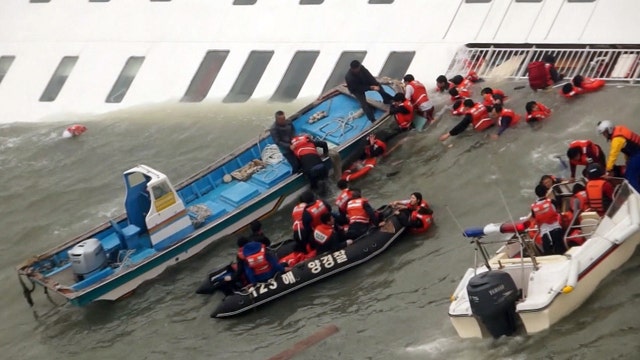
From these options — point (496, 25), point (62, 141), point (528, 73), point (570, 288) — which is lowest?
point (570, 288)

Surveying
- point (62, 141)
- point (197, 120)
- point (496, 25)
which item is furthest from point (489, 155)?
point (62, 141)

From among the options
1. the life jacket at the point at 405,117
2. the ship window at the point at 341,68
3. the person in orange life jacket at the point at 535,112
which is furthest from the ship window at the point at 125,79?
the person in orange life jacket at the point at 535,112

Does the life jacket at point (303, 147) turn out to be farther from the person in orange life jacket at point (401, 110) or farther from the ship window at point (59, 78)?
the ship window at point (59, 78)

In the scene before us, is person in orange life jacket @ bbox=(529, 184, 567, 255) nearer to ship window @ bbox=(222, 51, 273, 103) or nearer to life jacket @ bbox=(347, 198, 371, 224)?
life jacket @ bbox=(347, 198, 371, 224)

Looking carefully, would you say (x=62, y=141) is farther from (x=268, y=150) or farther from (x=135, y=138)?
(x=268, y=150)

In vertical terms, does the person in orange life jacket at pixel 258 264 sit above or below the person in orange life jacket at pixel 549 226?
above

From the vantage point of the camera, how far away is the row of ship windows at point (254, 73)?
17375mm

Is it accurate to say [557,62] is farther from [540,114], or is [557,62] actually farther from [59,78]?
[59,78]

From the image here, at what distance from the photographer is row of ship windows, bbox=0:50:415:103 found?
57.0 ft

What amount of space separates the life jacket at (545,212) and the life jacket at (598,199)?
17.1 inches

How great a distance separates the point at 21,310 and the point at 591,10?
975 centimetres

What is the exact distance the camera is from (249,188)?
15.0 metres

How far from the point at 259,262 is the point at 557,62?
6.22 metres

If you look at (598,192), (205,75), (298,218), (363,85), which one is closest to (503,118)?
(363,85)
